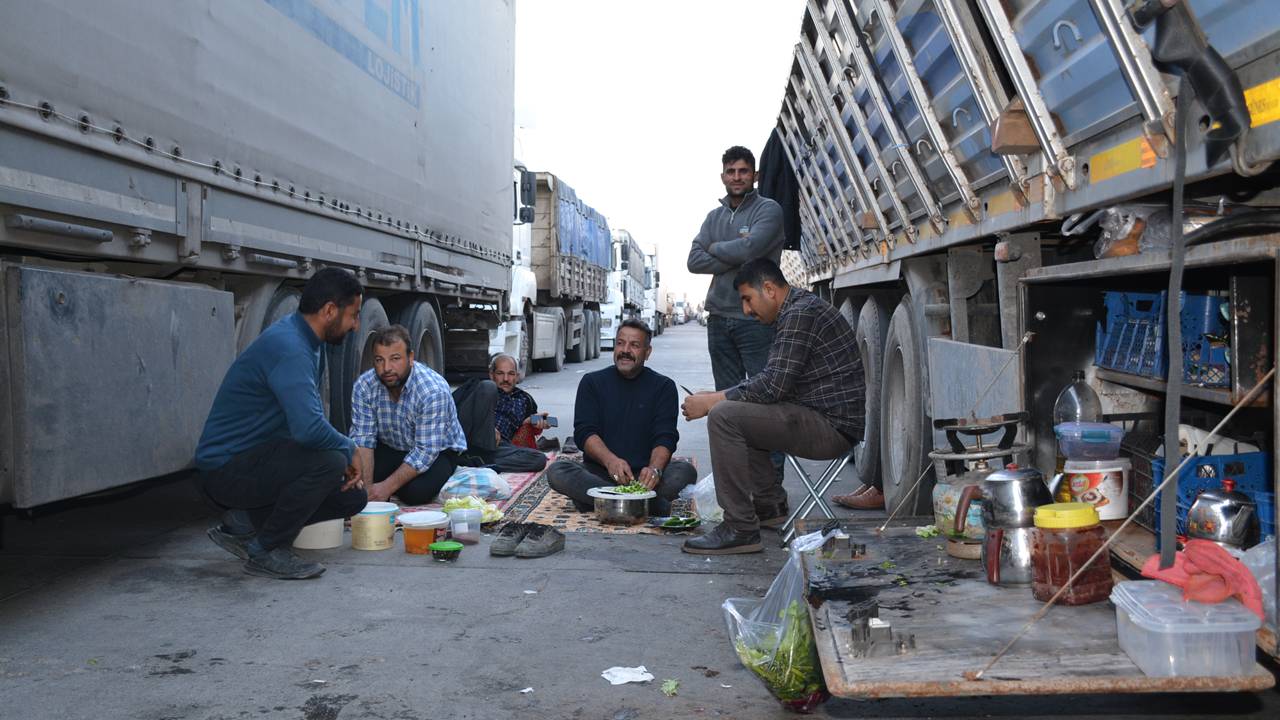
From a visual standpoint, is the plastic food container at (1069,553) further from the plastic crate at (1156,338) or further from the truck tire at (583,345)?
the truck tire at (583,345)

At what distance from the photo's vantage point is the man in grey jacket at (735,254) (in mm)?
6672

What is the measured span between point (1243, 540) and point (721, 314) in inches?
A: 159

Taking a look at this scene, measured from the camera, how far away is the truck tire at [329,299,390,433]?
733 cm

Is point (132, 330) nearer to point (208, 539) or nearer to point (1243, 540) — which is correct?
point (208, 539)

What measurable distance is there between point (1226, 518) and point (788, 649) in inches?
49.7

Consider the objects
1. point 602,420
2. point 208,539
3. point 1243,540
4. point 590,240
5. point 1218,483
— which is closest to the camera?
point 1243,540

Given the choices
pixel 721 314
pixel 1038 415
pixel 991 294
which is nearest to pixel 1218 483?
pixel 1038 415

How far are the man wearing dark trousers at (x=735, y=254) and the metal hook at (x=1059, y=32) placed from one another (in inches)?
131

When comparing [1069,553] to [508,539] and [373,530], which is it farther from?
[373,530]

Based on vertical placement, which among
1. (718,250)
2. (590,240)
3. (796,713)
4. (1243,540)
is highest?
(590,240)

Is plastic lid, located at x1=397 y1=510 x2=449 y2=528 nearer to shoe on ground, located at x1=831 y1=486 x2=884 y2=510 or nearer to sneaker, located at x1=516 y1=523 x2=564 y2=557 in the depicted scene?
sneaker, located at x1=516 y1=523 x2=564 y2=557

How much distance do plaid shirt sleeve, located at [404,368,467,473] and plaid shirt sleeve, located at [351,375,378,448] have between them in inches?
9.9

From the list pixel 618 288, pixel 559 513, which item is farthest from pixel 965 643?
pixel 618 288

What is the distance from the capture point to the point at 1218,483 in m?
3.29
